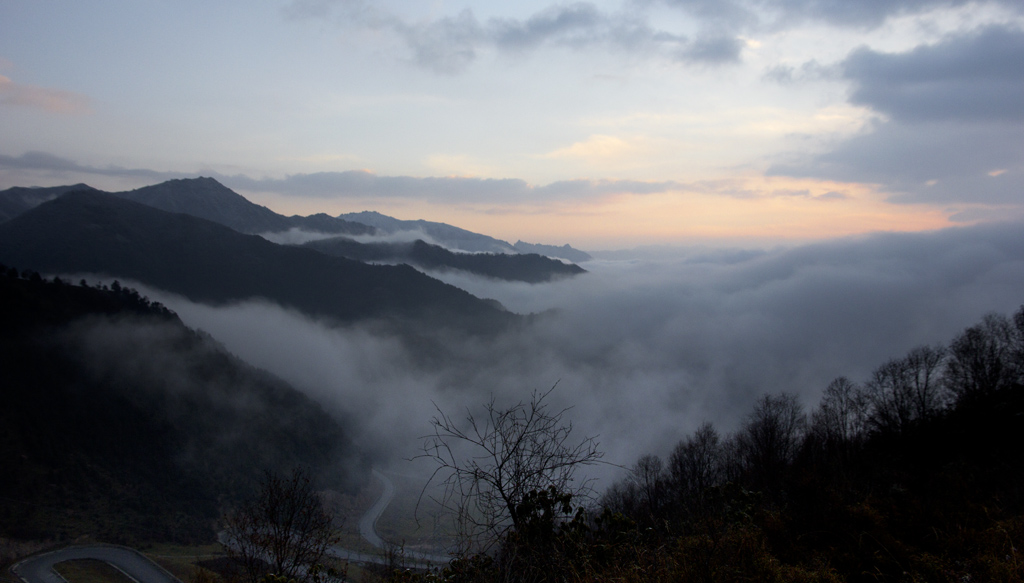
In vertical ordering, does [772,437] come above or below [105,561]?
above

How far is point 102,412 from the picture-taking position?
11888cm

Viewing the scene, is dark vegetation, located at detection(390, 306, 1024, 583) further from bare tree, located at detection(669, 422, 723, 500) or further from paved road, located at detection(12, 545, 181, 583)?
paved road, located at detection(12, 545, 181, 583)

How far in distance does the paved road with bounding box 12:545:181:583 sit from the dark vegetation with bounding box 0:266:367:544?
276 inches

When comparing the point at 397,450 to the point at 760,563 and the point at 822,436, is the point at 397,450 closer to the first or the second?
the point at 822,436

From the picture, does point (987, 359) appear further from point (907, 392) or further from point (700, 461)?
point (700, 461)

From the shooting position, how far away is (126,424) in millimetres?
120812

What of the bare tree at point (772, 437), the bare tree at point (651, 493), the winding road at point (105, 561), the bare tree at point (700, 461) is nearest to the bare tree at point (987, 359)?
the bare tree at point (772, 437)

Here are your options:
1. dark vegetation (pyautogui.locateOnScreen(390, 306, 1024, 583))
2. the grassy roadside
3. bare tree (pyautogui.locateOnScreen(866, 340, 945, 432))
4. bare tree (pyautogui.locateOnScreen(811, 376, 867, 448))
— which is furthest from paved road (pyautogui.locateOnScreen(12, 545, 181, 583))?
bare tree (pyautogui.locateOnScreen(866, 340, 945, 432))

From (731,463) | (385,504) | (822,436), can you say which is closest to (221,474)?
(385,504)

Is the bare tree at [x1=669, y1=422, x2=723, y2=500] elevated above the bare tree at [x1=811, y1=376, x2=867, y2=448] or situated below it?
below

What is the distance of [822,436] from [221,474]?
133 metres

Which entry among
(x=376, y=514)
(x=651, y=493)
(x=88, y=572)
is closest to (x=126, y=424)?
(x=88, y=572)

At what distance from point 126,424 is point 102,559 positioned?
171 ft

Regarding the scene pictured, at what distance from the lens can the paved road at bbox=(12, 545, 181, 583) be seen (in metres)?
70.6
